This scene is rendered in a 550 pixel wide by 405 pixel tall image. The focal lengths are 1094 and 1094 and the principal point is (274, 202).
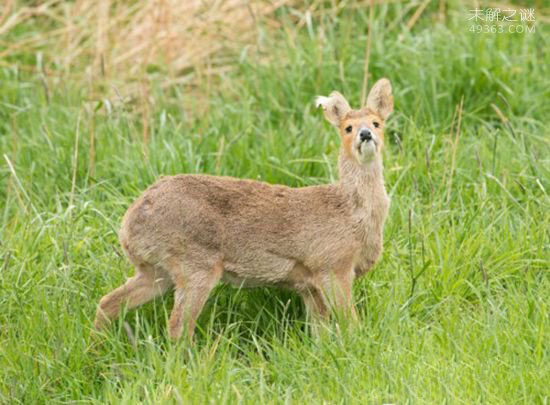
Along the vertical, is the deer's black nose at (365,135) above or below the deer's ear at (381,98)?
below

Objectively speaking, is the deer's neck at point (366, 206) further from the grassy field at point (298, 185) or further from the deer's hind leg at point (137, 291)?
the deer's hind leg at point (137, 291)

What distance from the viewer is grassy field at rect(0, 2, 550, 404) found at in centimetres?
502

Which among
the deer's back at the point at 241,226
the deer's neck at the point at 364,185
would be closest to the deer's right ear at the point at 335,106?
the deer's neck at the point at 364,185

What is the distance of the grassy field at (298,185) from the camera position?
502 centimetres

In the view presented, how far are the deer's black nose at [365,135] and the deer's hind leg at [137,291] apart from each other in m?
1.21

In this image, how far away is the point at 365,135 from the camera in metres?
5.55

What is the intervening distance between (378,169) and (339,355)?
112 centimetres

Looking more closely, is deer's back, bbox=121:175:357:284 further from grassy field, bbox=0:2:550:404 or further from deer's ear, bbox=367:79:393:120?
deer's ear, bbox=367:79:393:120

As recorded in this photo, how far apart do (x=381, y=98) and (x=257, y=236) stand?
105 cm

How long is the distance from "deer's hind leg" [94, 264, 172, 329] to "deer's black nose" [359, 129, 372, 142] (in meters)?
1.21

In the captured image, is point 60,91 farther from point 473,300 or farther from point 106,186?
point 473,300

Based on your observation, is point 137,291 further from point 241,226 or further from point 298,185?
point 298,185

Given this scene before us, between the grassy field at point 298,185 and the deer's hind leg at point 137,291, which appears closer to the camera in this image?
the grassy field at point 298,185

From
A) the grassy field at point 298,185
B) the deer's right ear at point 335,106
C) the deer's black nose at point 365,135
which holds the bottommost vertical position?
the grassy field at point 298,185
